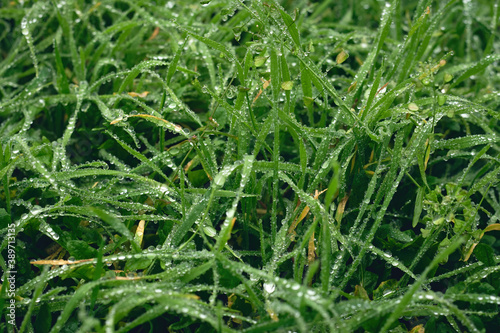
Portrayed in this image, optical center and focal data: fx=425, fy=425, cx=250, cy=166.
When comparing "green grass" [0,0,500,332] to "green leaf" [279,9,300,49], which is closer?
"green grass" [0,0,500,332]

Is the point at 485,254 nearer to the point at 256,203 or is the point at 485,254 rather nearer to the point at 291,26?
the point at 256,203

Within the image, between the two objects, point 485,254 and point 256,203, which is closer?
point 485,254

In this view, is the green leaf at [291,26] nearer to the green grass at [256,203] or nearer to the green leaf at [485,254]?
the green grass at [256,203]

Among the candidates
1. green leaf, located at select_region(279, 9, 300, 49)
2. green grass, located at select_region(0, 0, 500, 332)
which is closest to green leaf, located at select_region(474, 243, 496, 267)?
green grass, located at select_region(0, 0, 500, 332)

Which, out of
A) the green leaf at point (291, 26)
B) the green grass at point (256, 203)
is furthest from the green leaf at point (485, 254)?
the green leaf at point (291, 26)

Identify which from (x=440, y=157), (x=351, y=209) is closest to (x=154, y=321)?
(x=351, y=209)

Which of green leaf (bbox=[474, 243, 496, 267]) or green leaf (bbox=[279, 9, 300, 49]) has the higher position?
green leaf (bbox=[279, 9, 300, 49])

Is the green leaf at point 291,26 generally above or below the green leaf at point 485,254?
above

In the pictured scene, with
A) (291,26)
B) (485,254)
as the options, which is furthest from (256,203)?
(485,254)

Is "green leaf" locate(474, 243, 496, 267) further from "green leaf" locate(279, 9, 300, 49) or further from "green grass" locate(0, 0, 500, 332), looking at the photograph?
"green leaf" locate(279, 9, 300, 49)
